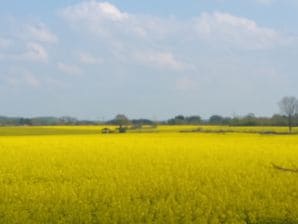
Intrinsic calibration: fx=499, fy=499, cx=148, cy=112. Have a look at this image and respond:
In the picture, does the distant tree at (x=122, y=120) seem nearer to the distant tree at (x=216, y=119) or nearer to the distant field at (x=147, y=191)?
the distant tree at (x=216, y=119)

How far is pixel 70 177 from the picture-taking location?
54.7ft

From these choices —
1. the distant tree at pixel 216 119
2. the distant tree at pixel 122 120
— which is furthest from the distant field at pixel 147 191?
the distant tree at pixel 216 119

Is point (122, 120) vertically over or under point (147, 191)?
over

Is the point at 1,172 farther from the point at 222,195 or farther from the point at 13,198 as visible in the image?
the point at 222,195

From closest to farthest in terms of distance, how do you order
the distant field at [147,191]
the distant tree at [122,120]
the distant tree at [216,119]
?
the distant field at [147,191], the distant tree at [122,120], the distant tree at [216,119]

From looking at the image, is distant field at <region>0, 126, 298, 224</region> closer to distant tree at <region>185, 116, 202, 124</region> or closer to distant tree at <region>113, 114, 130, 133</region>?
distant tree at <region>113, 114, 130, 133</region>

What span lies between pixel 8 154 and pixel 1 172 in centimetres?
692

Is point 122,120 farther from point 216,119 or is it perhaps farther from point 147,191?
point 147,191

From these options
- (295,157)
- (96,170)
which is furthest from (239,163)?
(96,170)

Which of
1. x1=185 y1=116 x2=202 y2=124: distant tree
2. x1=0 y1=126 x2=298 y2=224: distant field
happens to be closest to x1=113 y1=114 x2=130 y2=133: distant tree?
x1=185 y1=116 x2=202 y2=124: distant tree

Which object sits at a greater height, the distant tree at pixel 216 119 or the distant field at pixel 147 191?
the distant tree at pixel 216 119

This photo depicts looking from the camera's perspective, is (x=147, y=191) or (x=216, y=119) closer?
(x=147, y=191)

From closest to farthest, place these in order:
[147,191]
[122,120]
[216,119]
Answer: [147,191], [122,120], [216,119]

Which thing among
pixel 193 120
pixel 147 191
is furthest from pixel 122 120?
pixel 147 191
